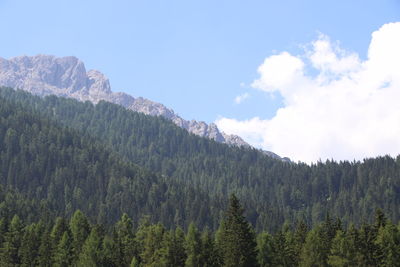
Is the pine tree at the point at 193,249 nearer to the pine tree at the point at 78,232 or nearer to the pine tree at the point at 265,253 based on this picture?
the pine tree at the point at 265,253

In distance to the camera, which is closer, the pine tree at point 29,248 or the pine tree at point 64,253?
the pine tree at point 64,253

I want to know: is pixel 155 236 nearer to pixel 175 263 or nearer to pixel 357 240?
pixel 175 263

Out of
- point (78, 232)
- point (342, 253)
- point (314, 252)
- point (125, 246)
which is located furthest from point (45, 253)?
point (342, 253)

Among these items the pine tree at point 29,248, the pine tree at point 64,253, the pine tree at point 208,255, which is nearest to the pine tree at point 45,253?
the pine tree at point 64,253

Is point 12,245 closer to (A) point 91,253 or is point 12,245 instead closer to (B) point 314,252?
(A) point 91,253

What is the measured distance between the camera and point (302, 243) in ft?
374

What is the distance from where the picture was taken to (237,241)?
89.9 metres

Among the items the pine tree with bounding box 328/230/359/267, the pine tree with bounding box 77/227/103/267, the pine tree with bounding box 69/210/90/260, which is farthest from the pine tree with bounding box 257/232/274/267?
the pine tree with bounding box 69/210/90/260

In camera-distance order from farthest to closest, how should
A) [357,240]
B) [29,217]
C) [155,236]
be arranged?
[29,217] → [155,236] → [357,240]

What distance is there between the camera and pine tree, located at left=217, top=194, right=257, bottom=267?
89438 mm

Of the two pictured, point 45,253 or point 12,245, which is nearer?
point 45,253

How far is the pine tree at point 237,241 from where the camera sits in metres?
89.4

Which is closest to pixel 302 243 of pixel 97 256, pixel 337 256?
pixel 337 256

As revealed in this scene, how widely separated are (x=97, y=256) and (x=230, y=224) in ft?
102
